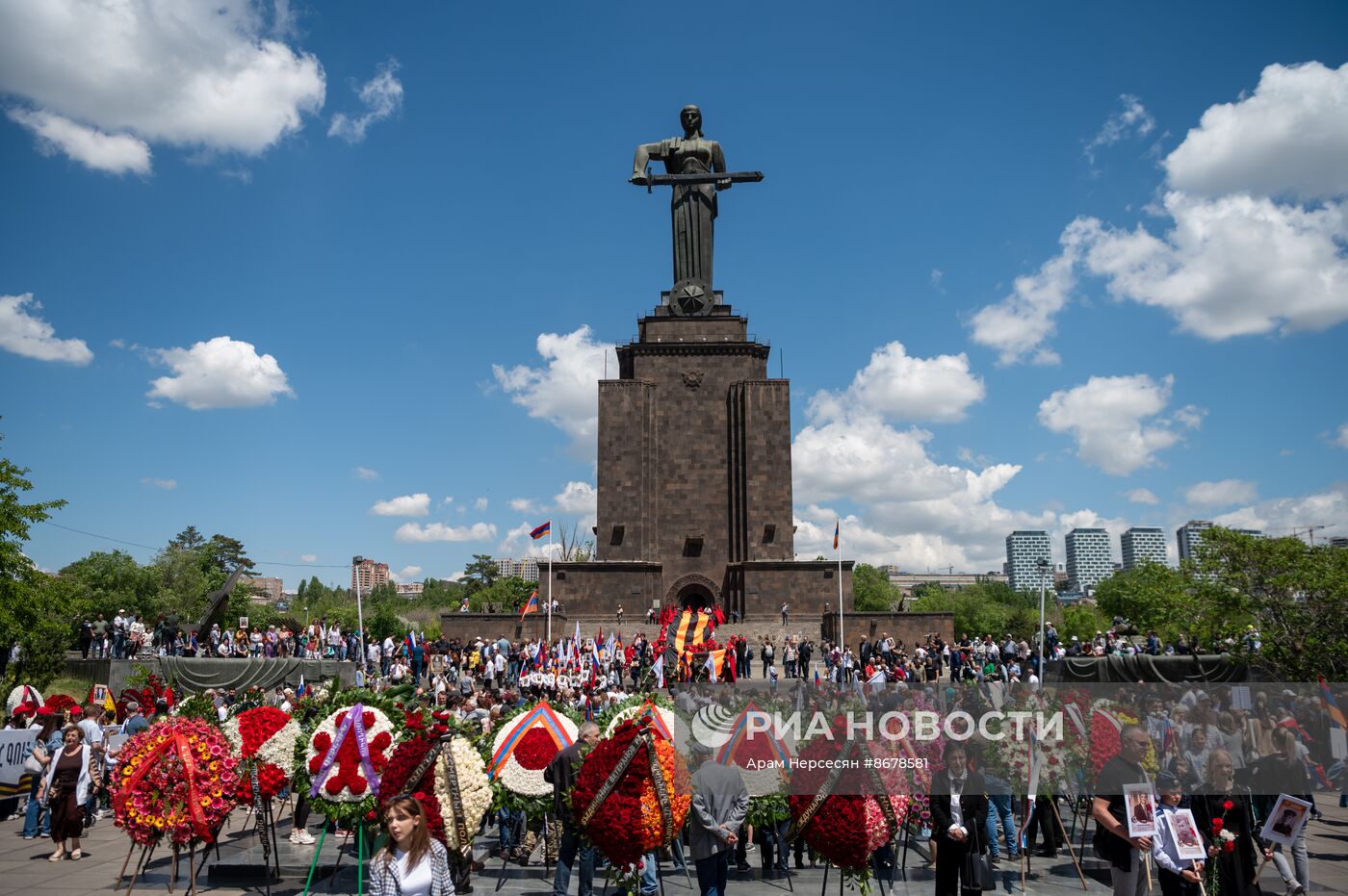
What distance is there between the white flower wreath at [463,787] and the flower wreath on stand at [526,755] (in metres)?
1.07

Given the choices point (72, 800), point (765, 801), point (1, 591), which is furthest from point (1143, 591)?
point (1, 591)

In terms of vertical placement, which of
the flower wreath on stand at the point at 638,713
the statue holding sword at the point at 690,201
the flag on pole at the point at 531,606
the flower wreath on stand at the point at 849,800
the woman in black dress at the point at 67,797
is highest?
the statue holding sword at the point at 690,201

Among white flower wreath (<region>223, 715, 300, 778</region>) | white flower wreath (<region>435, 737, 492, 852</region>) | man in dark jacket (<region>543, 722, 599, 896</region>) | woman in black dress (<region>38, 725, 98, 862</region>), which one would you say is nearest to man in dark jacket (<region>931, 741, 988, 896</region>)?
man in dark jacket (<region>543, 722, 599, 896</region>)

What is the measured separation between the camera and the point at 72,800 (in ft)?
40.9

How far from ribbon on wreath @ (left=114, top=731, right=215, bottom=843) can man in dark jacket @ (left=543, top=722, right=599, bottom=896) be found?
3.68 metres

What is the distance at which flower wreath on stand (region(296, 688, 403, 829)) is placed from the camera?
9.71m

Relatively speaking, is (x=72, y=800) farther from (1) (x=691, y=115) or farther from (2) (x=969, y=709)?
(1) (x=691, y=115)

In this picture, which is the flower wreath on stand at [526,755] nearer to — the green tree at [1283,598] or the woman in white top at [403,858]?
the woman in white top at [403,858]

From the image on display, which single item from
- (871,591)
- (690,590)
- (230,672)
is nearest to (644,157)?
(690,590)

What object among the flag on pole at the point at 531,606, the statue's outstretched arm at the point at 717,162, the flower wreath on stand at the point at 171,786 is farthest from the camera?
the statue's outstretched arm at the point at 717,162

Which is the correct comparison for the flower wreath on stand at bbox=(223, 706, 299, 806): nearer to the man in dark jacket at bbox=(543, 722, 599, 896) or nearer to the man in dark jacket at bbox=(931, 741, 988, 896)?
the man in dark jacket at bbox=(543, 722, 599, 896)

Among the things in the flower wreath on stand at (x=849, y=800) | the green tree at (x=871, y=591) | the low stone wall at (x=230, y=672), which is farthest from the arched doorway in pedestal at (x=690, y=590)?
the green tree at (x=871, y=591)

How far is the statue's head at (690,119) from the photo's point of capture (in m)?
51.1

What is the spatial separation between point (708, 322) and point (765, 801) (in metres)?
41.0
